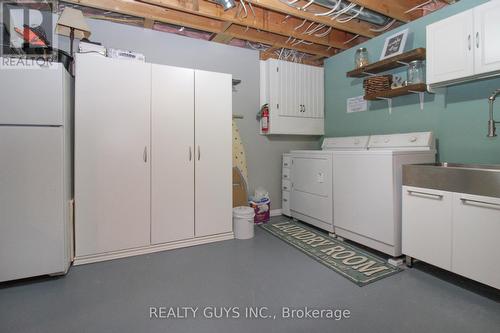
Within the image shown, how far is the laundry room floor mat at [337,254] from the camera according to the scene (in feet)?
6.66

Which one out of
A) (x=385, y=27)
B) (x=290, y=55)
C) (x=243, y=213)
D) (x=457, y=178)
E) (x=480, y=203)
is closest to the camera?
(x=480, y=203)

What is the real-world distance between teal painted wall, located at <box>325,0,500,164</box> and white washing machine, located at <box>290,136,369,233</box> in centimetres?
23

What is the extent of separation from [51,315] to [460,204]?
8.83 feet

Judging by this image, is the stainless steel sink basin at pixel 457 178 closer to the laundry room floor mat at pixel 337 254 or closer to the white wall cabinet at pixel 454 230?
the white wall cabinet at pixel 454 230

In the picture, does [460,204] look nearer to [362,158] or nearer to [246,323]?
[362,158]

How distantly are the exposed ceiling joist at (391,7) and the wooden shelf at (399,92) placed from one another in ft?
2.48

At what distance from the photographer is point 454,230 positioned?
1.82m

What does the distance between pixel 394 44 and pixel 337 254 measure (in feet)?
7.51

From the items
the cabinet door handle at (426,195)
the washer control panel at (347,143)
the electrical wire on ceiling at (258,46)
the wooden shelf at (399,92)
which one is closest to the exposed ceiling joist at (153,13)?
the electrical wire on ceiling at (258,46)

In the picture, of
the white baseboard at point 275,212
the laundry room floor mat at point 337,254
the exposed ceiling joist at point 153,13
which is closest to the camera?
the laundry room floor mat at point 337,254

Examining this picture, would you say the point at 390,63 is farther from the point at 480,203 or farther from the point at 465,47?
the point at 480,203

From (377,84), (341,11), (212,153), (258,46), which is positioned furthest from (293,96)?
(212,153)

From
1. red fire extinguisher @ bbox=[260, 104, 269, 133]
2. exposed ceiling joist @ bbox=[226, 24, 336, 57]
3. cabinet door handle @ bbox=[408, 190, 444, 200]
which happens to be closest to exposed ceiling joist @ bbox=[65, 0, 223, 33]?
exposed ceiling joist @ bbox=[226, 24, 336, 57]

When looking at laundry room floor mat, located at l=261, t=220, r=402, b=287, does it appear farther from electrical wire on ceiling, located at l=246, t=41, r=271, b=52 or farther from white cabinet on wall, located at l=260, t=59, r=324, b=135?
electrical wire on ceiling, located at l=246, t=41, r=271, b=52
